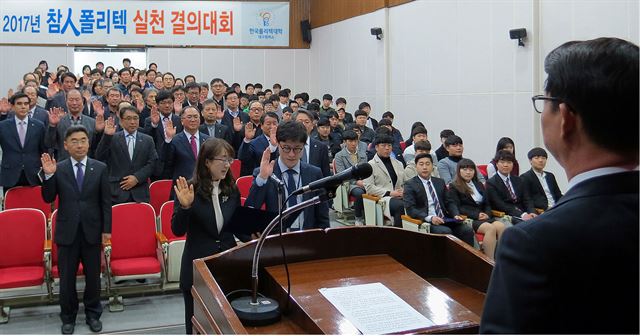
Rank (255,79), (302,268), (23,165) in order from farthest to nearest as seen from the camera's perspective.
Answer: (255,79)
(23,165)
(302,268)

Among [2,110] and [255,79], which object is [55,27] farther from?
[2,110]

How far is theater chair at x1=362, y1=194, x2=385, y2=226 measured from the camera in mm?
6148

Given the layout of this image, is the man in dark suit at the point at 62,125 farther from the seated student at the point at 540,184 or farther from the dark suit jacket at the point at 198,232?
the seated student at the point at 540,184

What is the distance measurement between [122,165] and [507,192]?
11.5ft

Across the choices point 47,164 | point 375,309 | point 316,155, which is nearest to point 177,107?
point 316,155

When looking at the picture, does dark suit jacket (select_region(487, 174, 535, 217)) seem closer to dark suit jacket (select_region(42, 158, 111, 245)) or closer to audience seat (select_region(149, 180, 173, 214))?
audience seat (select_region(149, 180, 173, 214))

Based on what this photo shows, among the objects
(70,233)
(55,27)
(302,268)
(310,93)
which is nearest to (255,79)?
(310,93)

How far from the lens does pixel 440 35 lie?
32.8 feet

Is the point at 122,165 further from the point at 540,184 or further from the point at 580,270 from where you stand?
the point at 580,270

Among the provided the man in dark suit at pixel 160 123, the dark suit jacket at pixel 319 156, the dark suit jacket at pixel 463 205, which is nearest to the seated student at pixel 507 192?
the dark suit jacket at pixel 463 205

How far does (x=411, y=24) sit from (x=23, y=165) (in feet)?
23.4

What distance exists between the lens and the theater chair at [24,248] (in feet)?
13.7

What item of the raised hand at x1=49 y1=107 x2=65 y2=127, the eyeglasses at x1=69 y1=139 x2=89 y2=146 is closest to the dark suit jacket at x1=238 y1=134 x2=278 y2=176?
the raised hand at x1=49 y1=107 x2=65 y2=127

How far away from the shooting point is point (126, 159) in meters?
5.19
